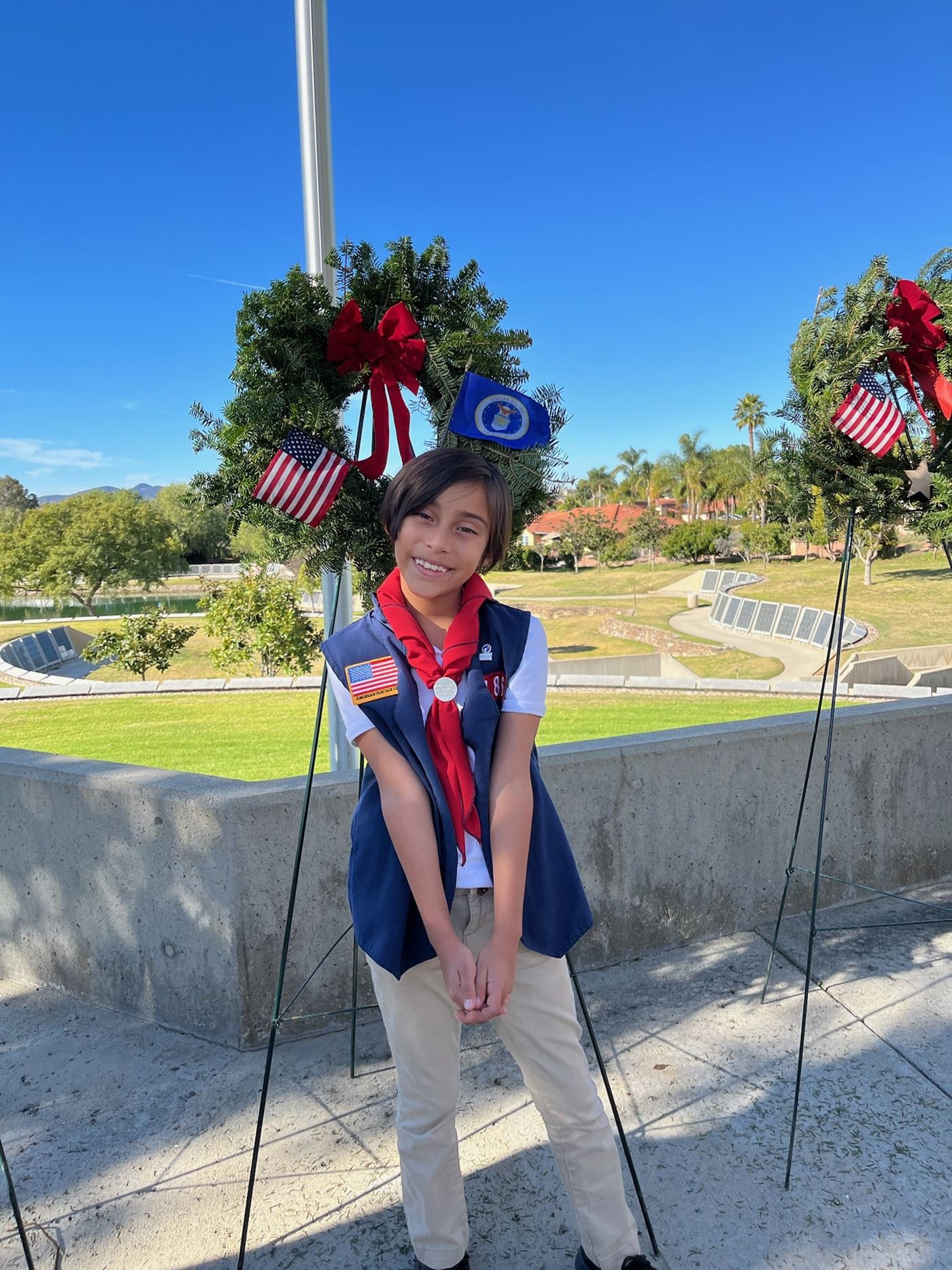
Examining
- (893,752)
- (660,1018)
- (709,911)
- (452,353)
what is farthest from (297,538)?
(893,752)

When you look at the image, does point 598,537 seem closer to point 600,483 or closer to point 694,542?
point 694,542

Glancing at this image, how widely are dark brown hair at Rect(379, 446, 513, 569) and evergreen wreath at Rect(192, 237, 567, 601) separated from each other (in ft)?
1.75

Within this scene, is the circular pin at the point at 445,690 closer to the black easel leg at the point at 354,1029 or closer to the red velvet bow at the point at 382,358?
the red velvet bow at the point at 382,358

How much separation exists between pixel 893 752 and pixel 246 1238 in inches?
121

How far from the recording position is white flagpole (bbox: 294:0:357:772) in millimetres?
3824

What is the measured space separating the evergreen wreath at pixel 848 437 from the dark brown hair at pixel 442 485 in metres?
1.55

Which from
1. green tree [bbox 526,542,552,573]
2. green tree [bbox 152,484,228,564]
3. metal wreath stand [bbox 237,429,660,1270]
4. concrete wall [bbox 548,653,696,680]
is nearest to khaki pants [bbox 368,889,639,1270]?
metal wreath stand [bbox 237,429,660,1270]

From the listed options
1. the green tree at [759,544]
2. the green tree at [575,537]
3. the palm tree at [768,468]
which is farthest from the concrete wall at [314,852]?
the green tree at [575,537]

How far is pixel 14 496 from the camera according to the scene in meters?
105

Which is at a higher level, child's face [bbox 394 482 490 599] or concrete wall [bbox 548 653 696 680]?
child's face [bbox 394 482 490 599]

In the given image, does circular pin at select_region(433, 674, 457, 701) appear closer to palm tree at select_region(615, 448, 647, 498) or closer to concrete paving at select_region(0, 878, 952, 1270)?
concrete paving at select_region(0, 878, 952, 1270)

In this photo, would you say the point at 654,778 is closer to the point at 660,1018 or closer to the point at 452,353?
the point at 660,1018

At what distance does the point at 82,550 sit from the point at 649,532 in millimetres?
37542

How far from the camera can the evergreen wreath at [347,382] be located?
2.35m
